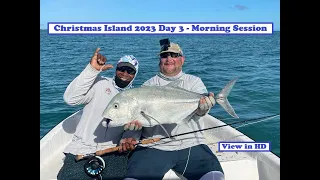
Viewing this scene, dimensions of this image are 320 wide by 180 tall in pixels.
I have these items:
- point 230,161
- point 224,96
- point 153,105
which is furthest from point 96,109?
point 230,161

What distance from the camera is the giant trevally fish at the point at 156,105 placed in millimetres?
2176

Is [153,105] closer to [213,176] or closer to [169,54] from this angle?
[169,54]

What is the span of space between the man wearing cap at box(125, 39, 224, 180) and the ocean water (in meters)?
0.08

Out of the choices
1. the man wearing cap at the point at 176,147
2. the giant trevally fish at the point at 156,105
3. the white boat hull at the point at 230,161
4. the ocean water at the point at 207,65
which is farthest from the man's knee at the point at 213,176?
the ocean water at the point at 207,65

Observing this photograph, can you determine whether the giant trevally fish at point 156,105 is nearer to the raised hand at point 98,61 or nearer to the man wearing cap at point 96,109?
the man wearing cap at point 96,109

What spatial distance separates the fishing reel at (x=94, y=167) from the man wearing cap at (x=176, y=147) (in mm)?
211

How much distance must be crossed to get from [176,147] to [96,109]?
2.22 ft

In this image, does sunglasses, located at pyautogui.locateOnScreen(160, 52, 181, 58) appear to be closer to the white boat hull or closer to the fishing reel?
the white boat hull

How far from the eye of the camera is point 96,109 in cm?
234

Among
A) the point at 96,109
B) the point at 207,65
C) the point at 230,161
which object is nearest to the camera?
the point at 96,109

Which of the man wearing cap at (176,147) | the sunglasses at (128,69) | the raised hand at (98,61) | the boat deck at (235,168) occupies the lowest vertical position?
the boat deck at (235,168)

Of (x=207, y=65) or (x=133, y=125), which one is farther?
(x=207, y=65)

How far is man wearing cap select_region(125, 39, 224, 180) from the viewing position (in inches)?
89.3

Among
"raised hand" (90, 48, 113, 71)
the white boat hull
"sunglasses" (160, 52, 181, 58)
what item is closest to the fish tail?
the white boat hull
